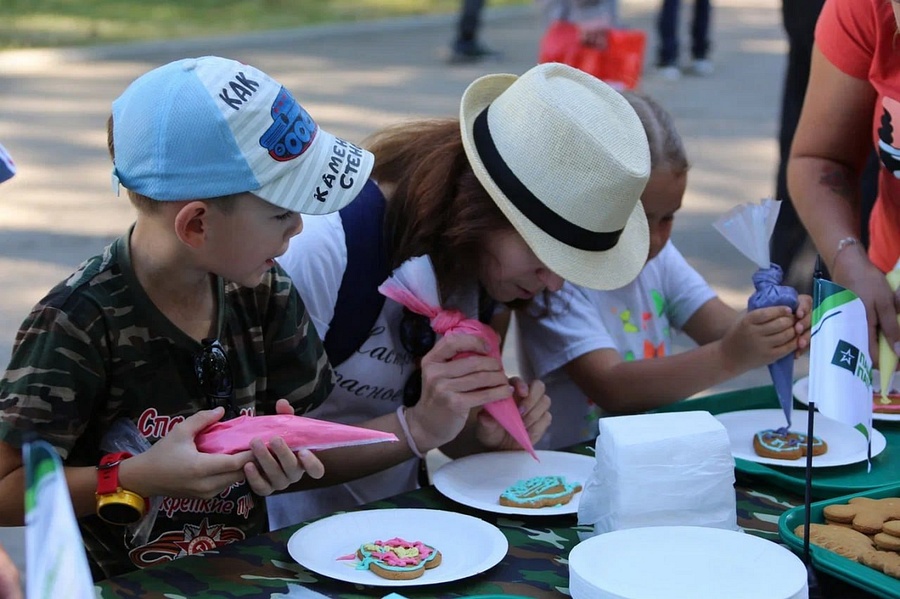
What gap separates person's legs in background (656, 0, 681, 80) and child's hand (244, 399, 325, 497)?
30.5ft

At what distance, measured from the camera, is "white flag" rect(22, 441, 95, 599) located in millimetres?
1072

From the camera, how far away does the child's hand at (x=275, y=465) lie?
5.50 feet

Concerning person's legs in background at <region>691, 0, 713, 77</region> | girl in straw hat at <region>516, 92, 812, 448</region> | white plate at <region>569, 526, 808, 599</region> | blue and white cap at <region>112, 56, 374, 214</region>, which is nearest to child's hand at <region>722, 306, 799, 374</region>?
girl in straw hat at <region>516, 92, 812, 448</region>

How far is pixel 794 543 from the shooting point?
1.70 m

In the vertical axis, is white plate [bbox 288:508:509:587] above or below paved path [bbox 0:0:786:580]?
above

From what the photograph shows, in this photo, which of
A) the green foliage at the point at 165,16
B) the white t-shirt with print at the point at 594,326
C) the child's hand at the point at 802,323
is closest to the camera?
the child's hand at the point at 802,323

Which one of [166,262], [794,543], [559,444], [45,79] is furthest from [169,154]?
[45,79]

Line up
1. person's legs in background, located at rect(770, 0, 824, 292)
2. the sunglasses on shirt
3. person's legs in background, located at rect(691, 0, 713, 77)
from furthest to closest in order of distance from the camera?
person's legs in background, located at rect(691, 0, 713, 77), person's legs in background, located at rect(770, 0, 824, 292), the sunglasses on shirt

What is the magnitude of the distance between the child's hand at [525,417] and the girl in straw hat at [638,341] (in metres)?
0.28

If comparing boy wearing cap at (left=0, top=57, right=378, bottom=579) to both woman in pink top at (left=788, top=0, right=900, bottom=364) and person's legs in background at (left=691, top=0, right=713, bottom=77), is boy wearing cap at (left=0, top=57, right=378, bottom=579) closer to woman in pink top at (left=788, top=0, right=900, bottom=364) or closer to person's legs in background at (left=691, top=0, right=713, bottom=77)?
woman in pink top at (left=788, top=0, right=900, bottom=364)

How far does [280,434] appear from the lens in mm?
1690

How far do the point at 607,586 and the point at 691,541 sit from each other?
0.71ft

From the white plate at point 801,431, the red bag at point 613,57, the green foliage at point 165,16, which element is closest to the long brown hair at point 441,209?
the white plate at point 801,431

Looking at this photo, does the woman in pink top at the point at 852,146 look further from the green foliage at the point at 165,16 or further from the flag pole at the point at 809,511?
the green foliage at the point at 165,16
